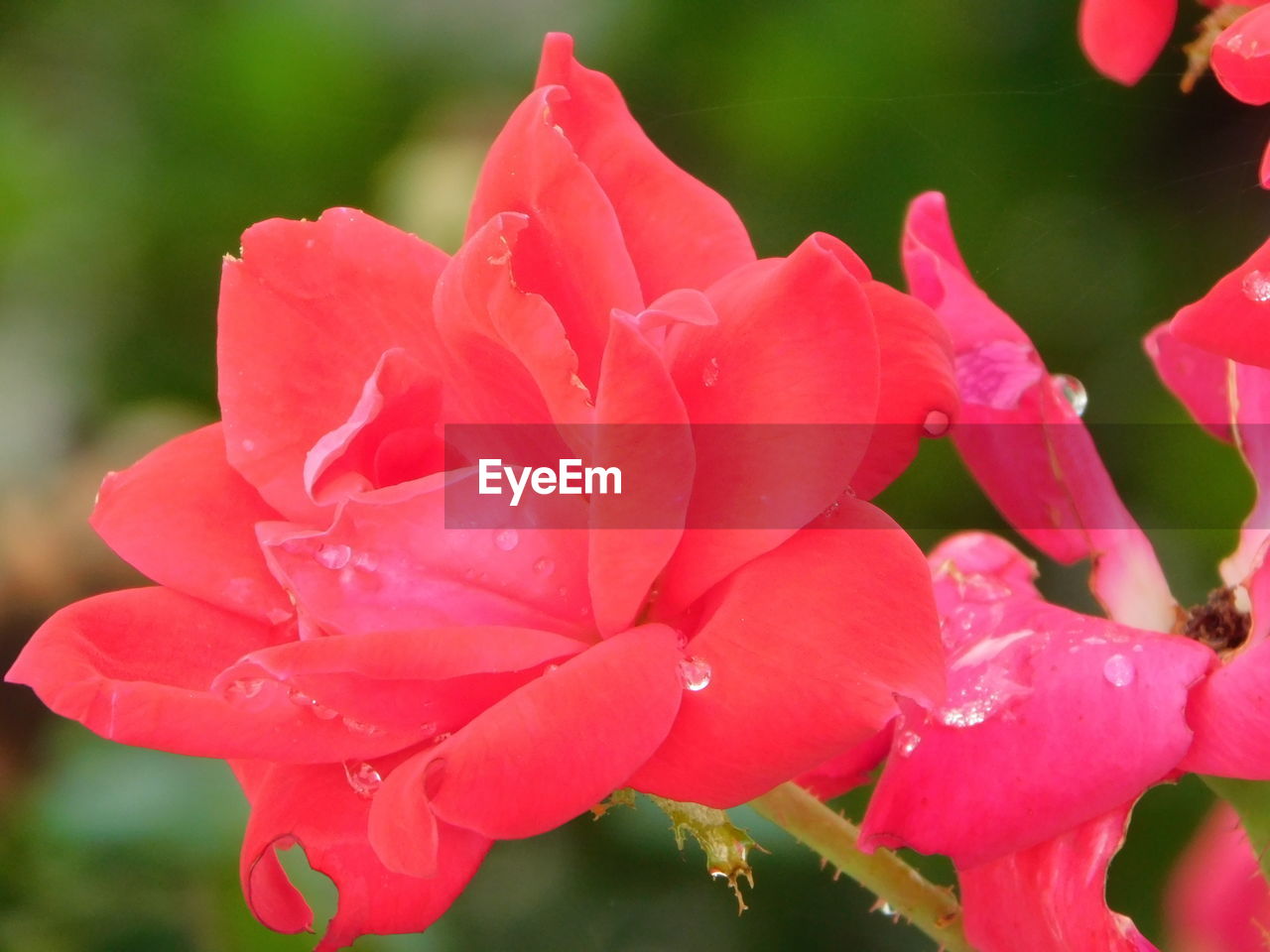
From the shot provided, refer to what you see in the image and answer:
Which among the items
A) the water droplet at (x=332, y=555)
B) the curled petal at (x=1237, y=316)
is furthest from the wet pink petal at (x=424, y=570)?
the curled petal at (x=1237, y=316)

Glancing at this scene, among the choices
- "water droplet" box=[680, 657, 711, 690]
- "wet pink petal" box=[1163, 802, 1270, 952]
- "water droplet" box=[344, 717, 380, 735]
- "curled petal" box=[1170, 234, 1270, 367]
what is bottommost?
"wet pink petal" box=[1163, 802, 1270, 952]

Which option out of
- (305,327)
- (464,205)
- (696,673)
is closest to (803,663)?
(696,673)

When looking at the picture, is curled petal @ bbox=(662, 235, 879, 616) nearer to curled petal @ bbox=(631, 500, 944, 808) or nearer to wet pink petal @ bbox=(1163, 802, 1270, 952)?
curled petal @ bbox=(631, 500, 944, 808)

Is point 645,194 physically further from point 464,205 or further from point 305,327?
point 464,205

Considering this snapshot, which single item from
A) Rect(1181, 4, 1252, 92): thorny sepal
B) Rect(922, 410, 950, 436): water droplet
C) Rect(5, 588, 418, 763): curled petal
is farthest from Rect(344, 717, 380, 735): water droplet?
Rect(1181, 4, 1252, 92): thorny sepal

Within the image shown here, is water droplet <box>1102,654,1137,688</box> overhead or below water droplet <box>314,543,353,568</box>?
below

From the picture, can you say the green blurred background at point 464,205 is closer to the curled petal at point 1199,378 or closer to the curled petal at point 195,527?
the curled petal at point 1199,378
